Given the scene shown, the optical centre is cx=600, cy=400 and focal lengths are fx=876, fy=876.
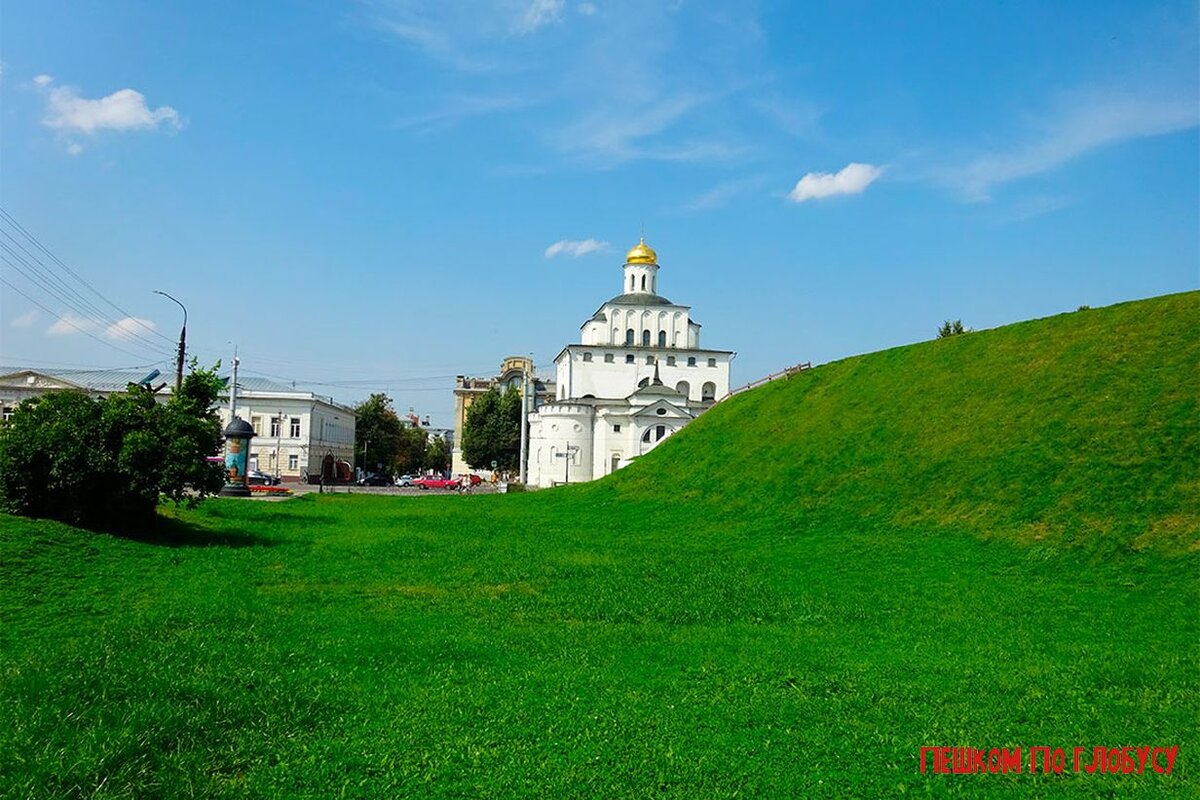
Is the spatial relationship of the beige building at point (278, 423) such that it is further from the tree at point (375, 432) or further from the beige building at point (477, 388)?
the beige building at point (477, 388)

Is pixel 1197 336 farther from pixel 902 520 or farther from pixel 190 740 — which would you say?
pixel 190 740

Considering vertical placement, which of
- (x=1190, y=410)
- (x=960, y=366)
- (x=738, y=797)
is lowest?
(x=738, y=797)

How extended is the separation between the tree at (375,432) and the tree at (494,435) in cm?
1515

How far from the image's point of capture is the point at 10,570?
10.8 metres

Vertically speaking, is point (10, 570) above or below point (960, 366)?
below

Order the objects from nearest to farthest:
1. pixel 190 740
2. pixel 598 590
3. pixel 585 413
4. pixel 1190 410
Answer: pixel 190 740 < pixel 598 590 < pixel 1190 410 < pixel 585 413

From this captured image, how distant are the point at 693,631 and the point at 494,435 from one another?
210 feet

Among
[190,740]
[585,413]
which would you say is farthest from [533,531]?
[585,413]

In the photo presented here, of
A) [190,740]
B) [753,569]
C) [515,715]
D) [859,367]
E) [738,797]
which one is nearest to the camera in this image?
[738,797]

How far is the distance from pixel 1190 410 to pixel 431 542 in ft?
51.2

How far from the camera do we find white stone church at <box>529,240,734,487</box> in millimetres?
60344

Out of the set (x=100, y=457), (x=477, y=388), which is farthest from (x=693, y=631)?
(x=477, y=388)

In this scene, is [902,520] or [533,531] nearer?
[902,520]

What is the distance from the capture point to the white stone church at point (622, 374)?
6034cm
